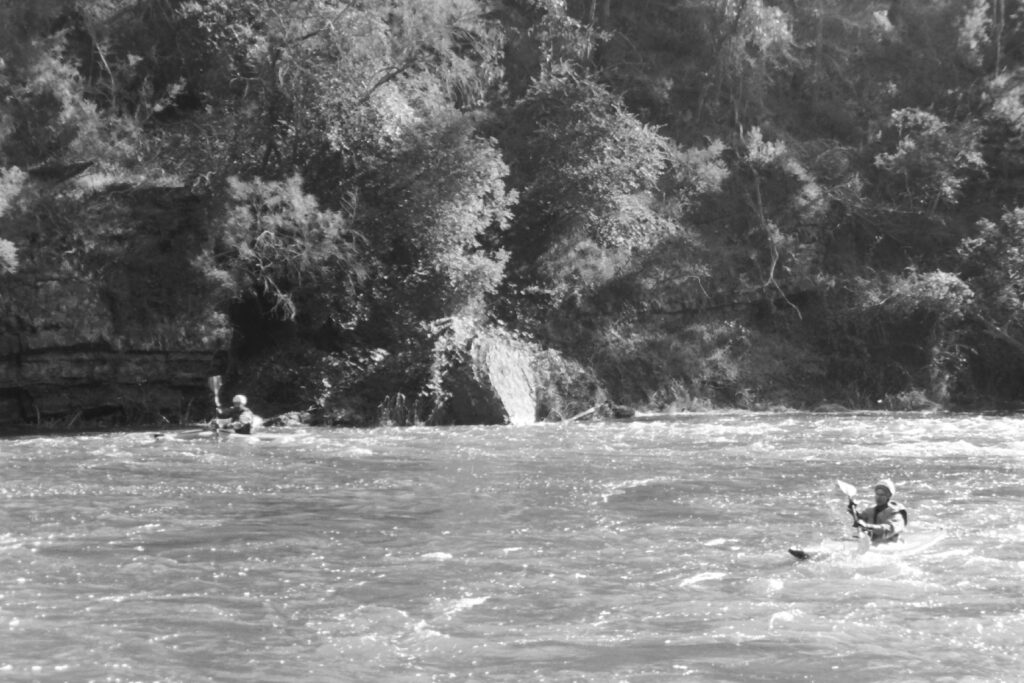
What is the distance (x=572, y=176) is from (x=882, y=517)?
1592 centimetres

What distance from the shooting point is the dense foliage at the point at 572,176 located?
24531 mm

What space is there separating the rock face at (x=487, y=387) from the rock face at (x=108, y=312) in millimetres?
4615

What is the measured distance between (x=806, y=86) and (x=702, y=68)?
351 cm

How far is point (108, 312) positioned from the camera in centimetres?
2316

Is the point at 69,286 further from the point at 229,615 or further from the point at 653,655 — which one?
the point at 653,655

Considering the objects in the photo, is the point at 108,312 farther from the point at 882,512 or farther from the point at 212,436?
the point at 882,512

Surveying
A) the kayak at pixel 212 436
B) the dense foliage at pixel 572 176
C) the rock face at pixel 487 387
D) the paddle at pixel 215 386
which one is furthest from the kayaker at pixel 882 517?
the paddle at pixel 215 386

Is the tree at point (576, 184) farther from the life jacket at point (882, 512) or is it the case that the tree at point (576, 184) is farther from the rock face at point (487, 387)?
the life jacket at point (882, 512)

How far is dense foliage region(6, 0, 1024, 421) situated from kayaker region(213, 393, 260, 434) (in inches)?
107

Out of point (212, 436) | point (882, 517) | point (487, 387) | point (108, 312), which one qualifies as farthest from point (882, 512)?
point (108, 312)

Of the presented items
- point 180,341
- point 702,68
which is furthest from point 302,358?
point 702,68

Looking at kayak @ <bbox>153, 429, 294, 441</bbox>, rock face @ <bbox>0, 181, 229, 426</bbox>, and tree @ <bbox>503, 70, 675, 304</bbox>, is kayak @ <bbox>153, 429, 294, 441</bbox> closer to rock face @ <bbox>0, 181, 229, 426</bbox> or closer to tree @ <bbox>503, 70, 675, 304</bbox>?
rock face @ <bbox>0, 181, 229, 426</bbox>

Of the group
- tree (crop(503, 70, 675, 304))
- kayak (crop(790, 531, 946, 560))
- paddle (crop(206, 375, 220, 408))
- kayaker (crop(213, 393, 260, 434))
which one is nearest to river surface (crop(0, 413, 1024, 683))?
kayak (crop(790, 531, 946, 560))

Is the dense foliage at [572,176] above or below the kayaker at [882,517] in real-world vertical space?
above
